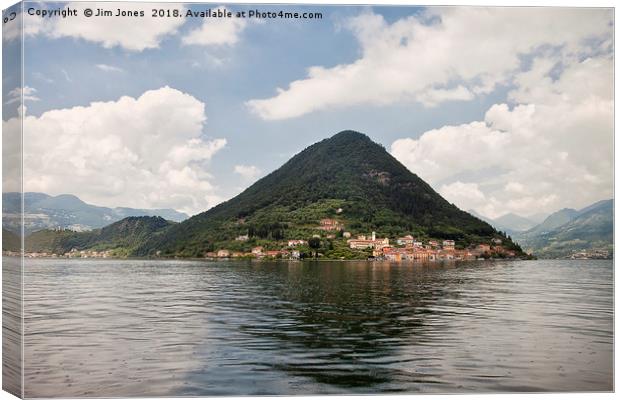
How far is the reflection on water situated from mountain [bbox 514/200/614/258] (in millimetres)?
725

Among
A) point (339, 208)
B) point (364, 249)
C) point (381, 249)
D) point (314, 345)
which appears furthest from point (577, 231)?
point (364, 249)

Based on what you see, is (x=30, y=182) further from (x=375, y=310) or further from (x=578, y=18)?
(x=375, y=310)

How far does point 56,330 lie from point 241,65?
27.0 ft

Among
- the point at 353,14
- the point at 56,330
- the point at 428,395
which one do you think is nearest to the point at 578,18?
the point at 353,14

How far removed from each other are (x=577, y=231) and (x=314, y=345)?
21.1 feet

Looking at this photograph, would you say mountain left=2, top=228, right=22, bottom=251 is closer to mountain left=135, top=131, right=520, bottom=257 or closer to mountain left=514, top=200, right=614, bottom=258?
mountain left=514, top=200, right=614, bottom=258

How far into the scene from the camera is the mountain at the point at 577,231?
11359 millimetres

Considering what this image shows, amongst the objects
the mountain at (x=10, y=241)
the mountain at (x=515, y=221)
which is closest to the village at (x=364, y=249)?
the mountain at (x=515, y=221)

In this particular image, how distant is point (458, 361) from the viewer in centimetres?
1144

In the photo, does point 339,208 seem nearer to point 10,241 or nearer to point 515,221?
point 515,221

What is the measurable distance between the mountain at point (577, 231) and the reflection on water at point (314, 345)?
725 millimetres

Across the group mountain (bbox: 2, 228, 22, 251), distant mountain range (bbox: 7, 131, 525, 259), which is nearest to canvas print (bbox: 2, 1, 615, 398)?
mountain (bbox: 2, 228, 22, 251)

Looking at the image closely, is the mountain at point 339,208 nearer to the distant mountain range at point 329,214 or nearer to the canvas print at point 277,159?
the distant mountain range at point 329,214

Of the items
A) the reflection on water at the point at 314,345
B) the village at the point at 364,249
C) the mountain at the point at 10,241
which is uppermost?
the mountain at the point at 10,241
